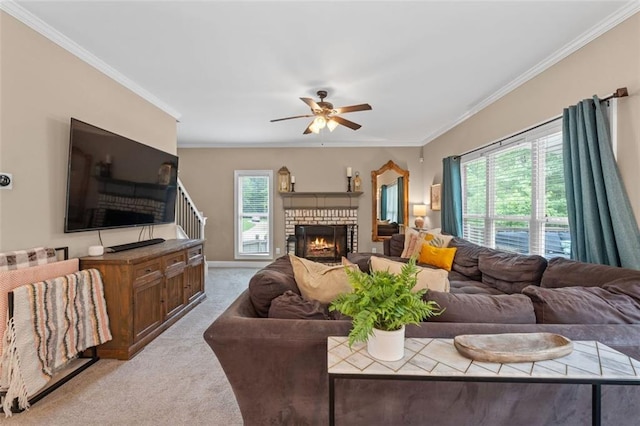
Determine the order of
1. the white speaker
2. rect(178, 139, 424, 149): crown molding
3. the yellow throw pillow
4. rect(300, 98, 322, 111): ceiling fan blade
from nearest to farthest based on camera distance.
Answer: the white speaker < rect(300, 98, 322, 111): ceiling fan blade < the yellow throw pillow < rect(178, 139, 424, 149): crown molding

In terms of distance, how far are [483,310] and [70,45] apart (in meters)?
3.58

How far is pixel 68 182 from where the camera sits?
2.34 meters

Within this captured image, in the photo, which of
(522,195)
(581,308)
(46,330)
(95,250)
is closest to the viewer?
(581,308)

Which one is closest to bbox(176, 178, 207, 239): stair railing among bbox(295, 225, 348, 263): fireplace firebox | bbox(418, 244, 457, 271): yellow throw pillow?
bbox(295, 225, 348, 263): fireplace firebox

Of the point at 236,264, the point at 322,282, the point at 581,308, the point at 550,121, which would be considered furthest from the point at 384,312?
the point at 236,264

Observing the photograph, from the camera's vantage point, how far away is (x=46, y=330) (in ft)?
6.44

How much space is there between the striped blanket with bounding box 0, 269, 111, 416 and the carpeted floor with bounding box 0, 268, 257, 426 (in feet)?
0.67

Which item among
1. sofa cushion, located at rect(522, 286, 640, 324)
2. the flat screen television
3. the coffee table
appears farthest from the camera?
the flat screen television

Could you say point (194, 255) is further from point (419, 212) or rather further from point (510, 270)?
point (419, 212)

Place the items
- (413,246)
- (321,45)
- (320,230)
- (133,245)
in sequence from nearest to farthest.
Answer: (321,45)
(133,245)
(413,246)
(320,230)

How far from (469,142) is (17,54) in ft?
15.8

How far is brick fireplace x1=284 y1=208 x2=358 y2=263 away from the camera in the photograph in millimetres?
6055

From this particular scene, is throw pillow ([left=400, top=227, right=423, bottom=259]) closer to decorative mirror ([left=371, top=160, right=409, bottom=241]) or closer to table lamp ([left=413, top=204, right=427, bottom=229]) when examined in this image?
table lamp ([left=413, top=204, right=427, bottom=229])

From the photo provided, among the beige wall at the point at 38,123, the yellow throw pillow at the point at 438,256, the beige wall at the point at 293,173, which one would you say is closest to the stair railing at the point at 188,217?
the beige wall at the point at 293,173
